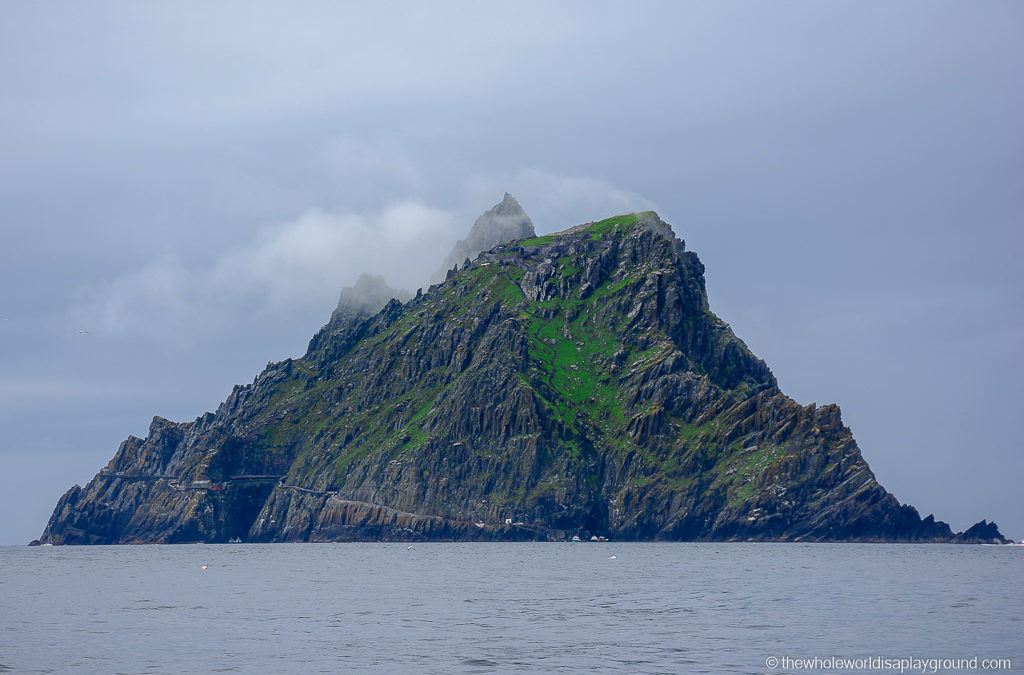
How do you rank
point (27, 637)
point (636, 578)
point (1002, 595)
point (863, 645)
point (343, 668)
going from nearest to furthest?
point (343, 668)
point (863, 645)
point (27, 637)
point (1002, 595)
point (636, 578)

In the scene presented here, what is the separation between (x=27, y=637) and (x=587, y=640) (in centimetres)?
4272

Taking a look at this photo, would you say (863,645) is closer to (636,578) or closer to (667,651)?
(667,651)

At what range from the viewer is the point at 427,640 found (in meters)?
80.4

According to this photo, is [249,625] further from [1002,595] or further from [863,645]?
[1002,595]

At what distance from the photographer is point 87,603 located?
11900cm

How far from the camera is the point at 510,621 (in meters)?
91.1

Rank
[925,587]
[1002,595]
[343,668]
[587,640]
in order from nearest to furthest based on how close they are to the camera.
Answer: [343,668], [587,640], [1002,595], [925,587]

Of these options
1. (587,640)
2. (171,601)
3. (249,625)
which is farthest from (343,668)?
(171,601)

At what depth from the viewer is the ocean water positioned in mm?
70125

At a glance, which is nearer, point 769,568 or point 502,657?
point 502,657

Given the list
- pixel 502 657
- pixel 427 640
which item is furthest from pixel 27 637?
pixel 502 657

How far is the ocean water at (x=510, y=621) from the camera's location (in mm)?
70125

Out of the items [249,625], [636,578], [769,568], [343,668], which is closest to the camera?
[343,668]

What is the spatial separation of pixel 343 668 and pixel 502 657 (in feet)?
32.3
